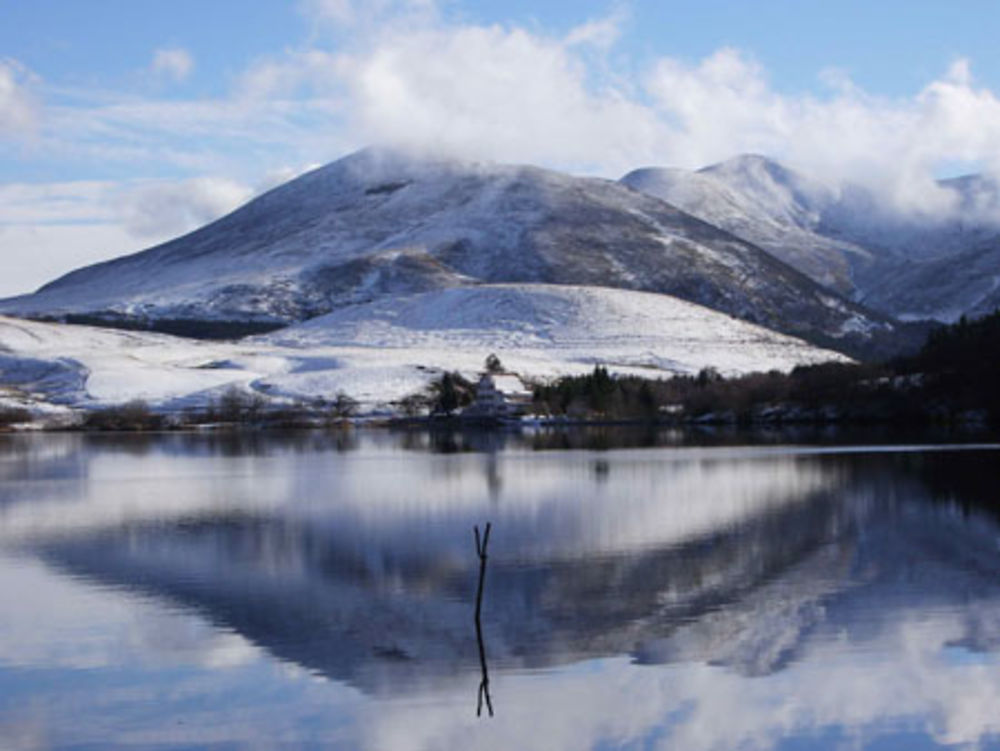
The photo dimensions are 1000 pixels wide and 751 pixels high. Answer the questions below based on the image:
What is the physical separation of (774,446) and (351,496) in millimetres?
30815

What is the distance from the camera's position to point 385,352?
16362cm

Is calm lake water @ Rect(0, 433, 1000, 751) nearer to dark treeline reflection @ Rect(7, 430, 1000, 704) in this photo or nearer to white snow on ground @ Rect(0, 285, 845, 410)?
dark treeline reflection @ Rect(7, 430, 1000, 704)

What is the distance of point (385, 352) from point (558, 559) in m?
137

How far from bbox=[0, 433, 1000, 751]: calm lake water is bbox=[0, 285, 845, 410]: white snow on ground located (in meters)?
95.7

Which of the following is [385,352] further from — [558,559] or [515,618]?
[515,618]

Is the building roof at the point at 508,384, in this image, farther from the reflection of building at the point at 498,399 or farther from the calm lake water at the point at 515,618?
the calm lake water at the point at 515,618

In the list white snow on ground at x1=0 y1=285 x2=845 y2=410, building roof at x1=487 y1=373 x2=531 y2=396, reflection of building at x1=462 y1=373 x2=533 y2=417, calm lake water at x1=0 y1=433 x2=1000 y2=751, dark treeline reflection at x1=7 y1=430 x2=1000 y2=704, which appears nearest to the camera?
calm lake water at x1=0 y1=433 x2=1000 y2=751

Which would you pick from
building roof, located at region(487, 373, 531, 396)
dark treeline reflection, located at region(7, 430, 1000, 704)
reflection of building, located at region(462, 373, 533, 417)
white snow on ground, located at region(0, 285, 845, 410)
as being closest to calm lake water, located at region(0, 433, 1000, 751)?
dark treeline reflection, located at region(7, 430, 1000, 704)

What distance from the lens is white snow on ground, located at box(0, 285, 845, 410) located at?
140625mm

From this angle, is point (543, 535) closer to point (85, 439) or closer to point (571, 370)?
point (85, 439)

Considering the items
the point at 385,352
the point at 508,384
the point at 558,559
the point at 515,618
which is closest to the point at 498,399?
the point at 508,384

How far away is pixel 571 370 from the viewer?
152 meters

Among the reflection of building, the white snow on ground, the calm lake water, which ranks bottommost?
the calm lake water

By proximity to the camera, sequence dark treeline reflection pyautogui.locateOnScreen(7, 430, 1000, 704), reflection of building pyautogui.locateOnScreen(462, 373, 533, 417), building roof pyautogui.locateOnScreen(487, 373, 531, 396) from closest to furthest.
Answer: dark treeline reflection pyautogui.locateOnScreen(7, 430, 1000, 704)
reflection of building pyautogui.locateOnScreen(462, 373, 533, 417)
building roof pyautogui.locateOnScreen(487, 373, 531, 396)
